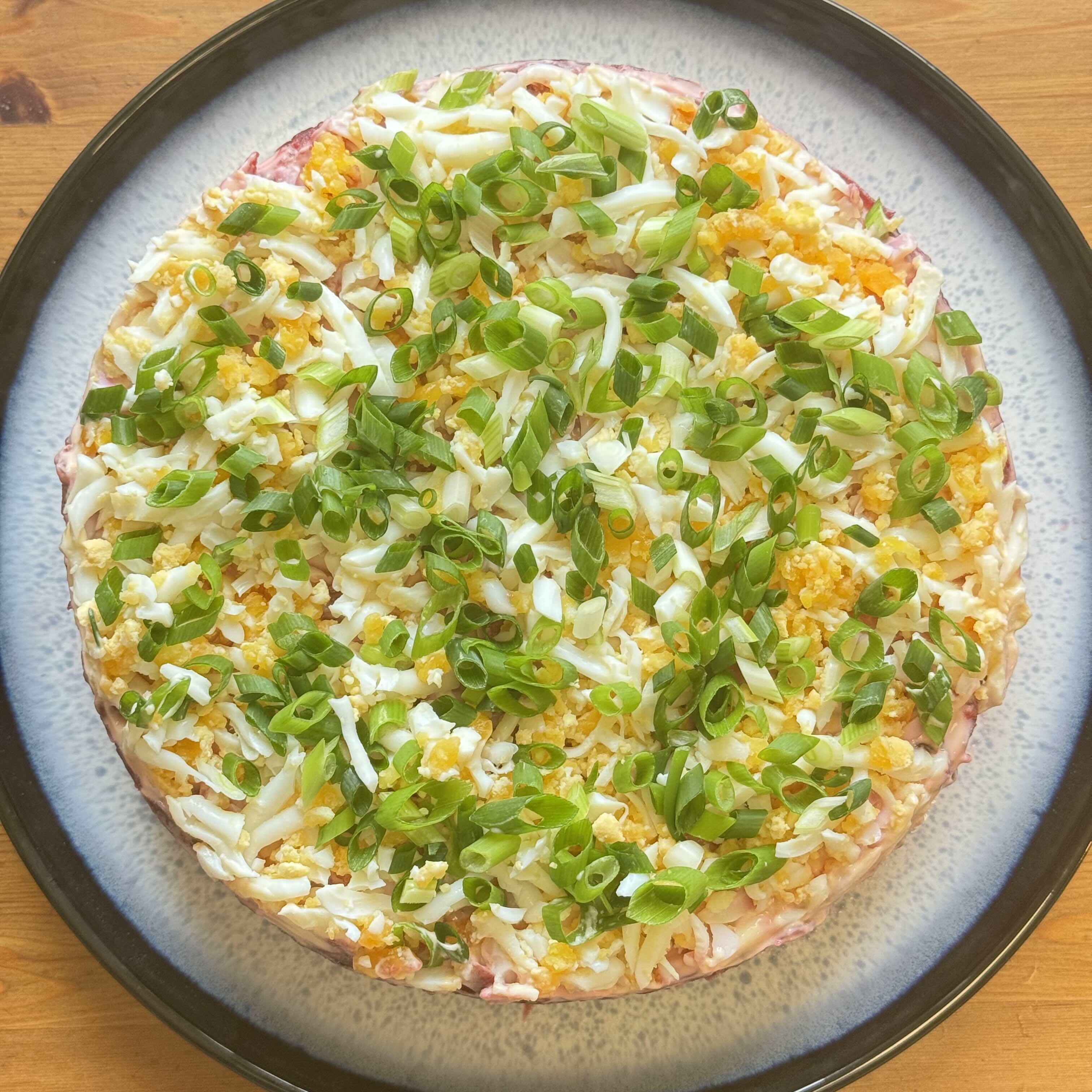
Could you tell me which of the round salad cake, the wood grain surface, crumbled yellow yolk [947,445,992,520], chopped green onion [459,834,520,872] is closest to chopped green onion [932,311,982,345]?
the round salad cake

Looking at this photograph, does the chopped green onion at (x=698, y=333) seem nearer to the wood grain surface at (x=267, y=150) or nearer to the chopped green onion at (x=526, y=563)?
the chopped green onion at (x=526, y=563)

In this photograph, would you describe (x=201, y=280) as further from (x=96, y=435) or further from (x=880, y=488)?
(x=880, y=488)

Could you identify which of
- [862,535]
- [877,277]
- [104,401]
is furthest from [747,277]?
[104,401]

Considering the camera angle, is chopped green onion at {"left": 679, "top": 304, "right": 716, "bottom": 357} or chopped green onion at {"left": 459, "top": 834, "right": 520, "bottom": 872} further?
chopped green onion at {"left": 679, "top": 304, "right": 716, "bottom": 357}

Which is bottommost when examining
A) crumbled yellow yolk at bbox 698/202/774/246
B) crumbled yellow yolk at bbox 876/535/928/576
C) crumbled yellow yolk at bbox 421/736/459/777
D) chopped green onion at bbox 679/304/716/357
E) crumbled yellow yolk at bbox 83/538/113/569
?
crumbled yellow yolk at bbox 421/736/459/777

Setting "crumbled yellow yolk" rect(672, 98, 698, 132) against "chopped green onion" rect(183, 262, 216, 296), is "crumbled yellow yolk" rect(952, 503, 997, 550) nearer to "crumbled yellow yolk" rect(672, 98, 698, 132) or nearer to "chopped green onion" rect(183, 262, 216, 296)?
"crumbled yellow yolk" rect(672, 98, 698, 132)

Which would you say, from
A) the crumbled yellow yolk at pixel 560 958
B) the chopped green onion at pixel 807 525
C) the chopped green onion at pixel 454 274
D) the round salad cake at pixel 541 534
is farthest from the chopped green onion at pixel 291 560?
the chopped green onion at pixel 807 525

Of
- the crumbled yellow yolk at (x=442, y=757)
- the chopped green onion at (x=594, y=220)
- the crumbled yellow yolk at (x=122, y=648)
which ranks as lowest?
the crumbled yellow yolk at (x=442, y=757)
